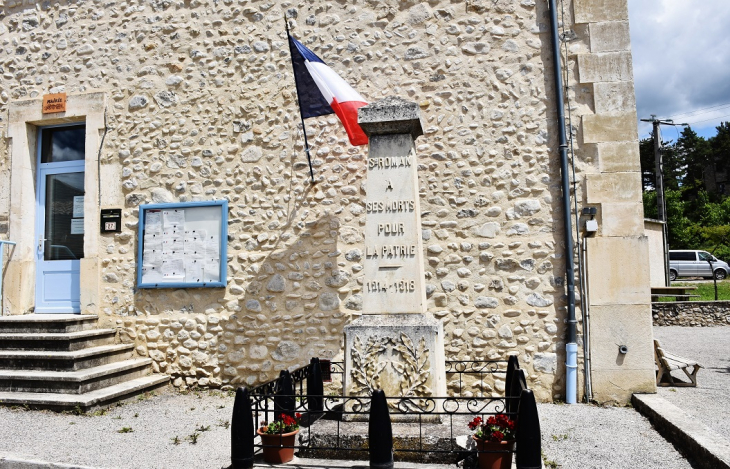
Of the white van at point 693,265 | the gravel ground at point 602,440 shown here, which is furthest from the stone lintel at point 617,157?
the white van at point 693,265

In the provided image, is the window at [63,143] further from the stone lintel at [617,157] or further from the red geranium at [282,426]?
the stone lintel at [617,157]

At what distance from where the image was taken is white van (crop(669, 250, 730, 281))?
25094mm

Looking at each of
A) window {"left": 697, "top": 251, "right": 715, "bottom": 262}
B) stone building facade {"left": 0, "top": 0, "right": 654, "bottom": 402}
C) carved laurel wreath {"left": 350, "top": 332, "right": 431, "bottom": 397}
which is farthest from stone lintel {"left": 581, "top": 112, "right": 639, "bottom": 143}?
window {"left": 697, "top": 251, "right": 715, "bottom": 262}

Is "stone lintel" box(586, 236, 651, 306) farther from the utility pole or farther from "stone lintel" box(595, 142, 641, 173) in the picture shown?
the utility pole

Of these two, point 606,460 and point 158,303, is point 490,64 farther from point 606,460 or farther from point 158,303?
point 158,303

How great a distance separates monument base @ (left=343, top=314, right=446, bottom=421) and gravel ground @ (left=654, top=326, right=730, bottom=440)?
2399mm

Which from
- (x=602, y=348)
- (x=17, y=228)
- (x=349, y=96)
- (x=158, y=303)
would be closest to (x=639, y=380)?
(x=602, y=348)

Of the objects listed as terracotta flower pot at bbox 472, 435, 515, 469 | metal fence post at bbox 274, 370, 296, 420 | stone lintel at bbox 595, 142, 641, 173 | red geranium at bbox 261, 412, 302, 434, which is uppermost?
stone lintel at bbox 595, 142, 641, 173

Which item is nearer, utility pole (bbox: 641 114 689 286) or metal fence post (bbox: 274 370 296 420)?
metal fence post (bbox: 274 370 296 420)

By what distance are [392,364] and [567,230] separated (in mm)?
2736

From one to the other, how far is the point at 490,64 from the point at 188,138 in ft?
12.1

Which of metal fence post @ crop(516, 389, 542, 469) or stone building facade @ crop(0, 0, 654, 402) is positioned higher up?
stone building facade @ crop(0, 0, 654, 402)

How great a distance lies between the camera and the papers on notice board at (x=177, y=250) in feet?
22.2

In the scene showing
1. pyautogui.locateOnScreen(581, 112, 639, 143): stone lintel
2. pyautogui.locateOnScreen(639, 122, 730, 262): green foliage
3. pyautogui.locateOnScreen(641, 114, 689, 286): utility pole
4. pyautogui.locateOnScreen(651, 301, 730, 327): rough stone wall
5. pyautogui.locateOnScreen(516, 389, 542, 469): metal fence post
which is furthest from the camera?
pyautogui.locateOnScreen(639, 122, 730, 262): green foliage
